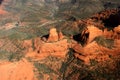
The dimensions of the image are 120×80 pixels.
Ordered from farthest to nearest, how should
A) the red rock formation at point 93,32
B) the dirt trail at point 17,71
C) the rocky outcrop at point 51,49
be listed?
the rocky outcrop at point 51,49, the red rock formation at point 93,32, the dirt trail at point 17,71

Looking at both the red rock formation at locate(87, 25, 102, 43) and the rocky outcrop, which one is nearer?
the red rock formation at locate(87, 25, 102, 43)

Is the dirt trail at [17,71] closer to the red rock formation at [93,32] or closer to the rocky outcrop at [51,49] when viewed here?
Result: the rocky outcrop at [51,49]

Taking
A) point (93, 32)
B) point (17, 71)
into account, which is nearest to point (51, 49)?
point (17, 71)

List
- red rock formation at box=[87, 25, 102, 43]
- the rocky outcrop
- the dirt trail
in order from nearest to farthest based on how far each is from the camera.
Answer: the dirt trail < red rock formation at box=[87, 25, 102, 43] < the rocky outcrop

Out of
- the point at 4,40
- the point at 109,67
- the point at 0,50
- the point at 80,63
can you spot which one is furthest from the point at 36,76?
the point at 4,40

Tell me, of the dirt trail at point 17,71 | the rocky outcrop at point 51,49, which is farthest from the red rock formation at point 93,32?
the dirt trail at point 17,71

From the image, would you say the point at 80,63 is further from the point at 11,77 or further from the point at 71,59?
the point at 11,77

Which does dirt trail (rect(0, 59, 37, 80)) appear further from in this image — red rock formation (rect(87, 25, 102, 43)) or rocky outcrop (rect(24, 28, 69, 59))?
red rock formation (rect(87, 25, 102, 43))

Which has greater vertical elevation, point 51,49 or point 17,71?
point 51,49

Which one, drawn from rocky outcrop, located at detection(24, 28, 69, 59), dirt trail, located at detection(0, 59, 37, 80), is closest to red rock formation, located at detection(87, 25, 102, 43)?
rocky outcrop, located at detection(24, 28, 69, 59)

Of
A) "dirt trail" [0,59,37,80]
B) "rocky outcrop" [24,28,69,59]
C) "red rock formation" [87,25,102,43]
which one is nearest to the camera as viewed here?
"dirt trail" [0,59,37,80]

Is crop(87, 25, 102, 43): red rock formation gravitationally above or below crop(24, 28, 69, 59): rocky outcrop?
above

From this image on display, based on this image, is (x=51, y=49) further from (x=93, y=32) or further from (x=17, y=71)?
(x=93, y=32)
